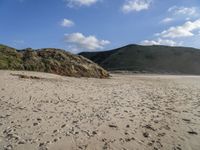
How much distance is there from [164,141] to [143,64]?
62.4 meters

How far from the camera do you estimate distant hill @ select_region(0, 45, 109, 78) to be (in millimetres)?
18797

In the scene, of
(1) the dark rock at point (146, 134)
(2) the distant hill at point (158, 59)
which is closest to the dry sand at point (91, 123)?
(1) the dark rock at point (146, 134)

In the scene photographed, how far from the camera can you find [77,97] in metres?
9.74

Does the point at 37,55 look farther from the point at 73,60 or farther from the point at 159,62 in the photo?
the point at 159,62

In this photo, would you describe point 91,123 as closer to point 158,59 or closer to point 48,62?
point 48,62

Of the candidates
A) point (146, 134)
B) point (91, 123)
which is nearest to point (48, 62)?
point (91, 123)

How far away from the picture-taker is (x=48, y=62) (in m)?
20.1

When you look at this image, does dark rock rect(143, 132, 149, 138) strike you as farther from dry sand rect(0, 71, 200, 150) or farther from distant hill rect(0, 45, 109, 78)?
distant hill rect(0, 45, 109, 78)

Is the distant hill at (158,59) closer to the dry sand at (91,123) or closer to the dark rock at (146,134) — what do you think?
the dry sand at (91,123)

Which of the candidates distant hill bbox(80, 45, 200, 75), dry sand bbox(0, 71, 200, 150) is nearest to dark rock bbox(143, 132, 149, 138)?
dry sand bbox(0, 71, 200, 150)

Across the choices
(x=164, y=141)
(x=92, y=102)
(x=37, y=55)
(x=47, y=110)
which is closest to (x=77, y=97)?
(x=92, y=102)

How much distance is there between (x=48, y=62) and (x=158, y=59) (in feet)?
187

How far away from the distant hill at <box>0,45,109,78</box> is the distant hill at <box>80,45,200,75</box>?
135ft

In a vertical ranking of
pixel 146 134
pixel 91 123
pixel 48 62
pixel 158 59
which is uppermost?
pixel 158 59
